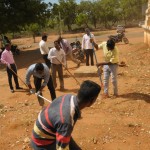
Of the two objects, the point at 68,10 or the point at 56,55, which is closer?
the point at 56,55

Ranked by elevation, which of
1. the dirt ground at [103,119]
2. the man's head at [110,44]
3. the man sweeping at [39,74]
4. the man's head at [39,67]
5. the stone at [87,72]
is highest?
the man's head at [110,44]

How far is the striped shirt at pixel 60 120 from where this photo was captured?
2.60 metres

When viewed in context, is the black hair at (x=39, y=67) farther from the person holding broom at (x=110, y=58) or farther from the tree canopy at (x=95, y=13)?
the tree canopy at (x=95, y=13)

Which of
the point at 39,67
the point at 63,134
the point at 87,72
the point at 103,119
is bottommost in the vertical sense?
the point at 103,119

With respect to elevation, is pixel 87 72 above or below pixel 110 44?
below

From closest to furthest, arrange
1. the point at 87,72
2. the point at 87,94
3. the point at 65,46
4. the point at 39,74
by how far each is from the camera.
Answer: the point at 87,94
the point at 39,74
the point at 87,72
the point at 65,46

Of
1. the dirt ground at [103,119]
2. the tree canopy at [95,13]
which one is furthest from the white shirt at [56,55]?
the tree canopy at [95,13]

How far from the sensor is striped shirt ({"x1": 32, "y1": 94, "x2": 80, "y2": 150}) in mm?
2600

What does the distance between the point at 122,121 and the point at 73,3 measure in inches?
1502

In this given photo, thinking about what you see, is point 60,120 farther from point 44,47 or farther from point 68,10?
point 68,10

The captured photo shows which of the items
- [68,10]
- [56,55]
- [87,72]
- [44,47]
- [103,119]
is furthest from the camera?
[68,10]

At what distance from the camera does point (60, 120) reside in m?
2.60

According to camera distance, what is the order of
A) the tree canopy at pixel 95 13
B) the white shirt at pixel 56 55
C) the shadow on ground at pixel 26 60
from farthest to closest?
the tree canopy at pixel 95 13 < the shadow on ground at pixel 26 60 < the white shirt at pixel 56 55

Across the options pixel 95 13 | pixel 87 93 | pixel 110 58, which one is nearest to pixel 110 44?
pixel 110 58
